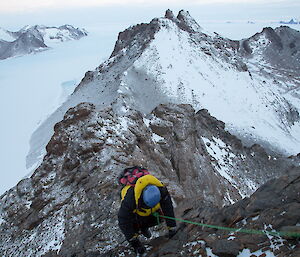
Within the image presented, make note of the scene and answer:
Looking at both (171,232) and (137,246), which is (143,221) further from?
(171,232)

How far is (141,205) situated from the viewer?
5.16 metres

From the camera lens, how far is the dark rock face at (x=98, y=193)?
20.1 ft

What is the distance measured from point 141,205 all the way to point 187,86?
A: 3221 cm

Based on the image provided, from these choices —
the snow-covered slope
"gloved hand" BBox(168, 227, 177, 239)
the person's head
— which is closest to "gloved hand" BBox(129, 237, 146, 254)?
"gloved hand" BBox(168, 227, 177, 239)

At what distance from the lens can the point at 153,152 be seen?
13.3 meters

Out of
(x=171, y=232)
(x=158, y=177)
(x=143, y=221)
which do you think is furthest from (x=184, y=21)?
(x=143, y=221)

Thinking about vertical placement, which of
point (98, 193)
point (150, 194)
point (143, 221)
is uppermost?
point (150, 194)

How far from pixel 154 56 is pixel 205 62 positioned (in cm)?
933

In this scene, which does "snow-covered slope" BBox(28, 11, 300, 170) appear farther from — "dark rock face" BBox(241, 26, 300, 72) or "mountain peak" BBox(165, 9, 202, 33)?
"dark rock face" BBox(241, 26, 300, 72)

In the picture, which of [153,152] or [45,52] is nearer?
[153,152]

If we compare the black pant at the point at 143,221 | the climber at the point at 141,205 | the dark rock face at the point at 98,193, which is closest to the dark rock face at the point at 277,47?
the dark rock face at the point at 98,193

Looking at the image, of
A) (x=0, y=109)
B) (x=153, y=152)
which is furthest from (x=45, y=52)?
(x=153, y=152)

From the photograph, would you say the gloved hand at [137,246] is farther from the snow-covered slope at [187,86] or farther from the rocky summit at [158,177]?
the snow-covered slope at [187,86]

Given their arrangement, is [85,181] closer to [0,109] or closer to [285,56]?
[0,109]
